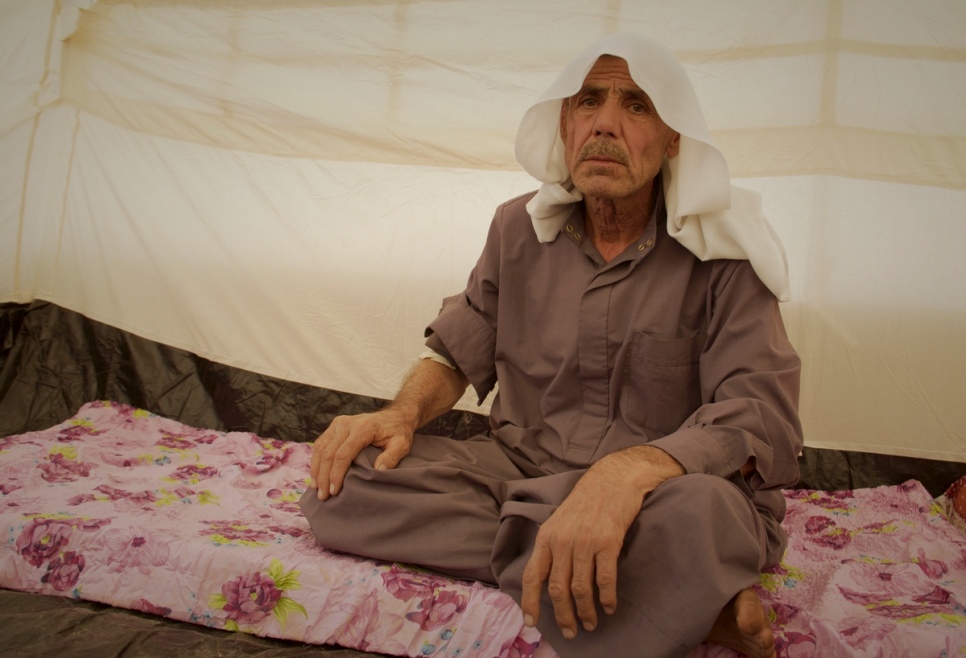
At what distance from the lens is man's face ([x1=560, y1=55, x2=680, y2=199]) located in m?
1.57

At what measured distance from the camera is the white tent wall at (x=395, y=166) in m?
2.17

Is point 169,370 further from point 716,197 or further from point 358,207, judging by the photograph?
point 716,197

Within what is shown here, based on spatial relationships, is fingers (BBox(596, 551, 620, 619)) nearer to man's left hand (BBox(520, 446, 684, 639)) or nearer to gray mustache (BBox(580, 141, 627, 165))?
man's left hand (BBox(520, 446, 684, 639))

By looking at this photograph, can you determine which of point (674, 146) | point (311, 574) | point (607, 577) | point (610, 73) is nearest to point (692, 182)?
point (674, 146)

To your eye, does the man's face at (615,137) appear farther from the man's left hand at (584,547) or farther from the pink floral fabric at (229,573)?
the pink floral fabric at (229,573)

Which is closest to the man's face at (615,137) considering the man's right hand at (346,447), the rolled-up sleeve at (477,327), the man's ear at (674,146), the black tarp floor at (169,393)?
the man's ear at (674,146)

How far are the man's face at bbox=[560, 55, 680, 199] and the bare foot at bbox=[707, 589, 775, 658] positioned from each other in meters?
0.76

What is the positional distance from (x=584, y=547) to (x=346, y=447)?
52 cm

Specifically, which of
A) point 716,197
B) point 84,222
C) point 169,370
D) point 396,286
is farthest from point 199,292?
point 716,197

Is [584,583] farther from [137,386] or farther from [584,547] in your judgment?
[137,386]

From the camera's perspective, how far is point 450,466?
58.4 inches

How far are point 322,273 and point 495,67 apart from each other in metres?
0.80

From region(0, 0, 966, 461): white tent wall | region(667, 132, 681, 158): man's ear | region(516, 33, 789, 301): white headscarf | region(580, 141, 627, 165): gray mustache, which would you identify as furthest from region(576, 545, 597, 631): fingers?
region(0, 0, 966, 461): white tent wall

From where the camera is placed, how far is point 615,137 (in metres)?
1.58
